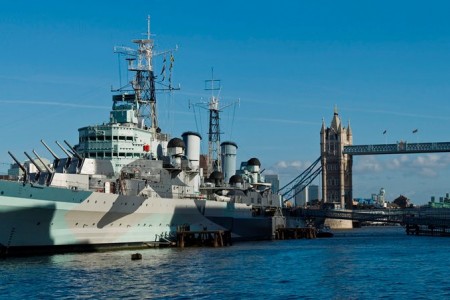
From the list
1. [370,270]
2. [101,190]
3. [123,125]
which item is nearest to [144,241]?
[101,190]

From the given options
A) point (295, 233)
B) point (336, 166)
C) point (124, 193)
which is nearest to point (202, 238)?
point (124, 193)

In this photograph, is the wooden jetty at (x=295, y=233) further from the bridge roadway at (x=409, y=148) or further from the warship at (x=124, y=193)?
the bridge roadway at (x=409, y=148)

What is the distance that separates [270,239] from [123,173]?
95.5 feet

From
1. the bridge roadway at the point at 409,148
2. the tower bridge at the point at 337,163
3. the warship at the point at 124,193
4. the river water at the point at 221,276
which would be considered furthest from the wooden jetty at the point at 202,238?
the tower bridge at the point at 337,163

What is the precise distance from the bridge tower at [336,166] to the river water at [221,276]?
129996 millimetres

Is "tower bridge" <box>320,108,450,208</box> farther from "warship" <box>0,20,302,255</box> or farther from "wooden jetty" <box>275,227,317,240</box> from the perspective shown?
"warship" <box>0,20,302,255</box>

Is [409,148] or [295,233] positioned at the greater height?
[409,148]

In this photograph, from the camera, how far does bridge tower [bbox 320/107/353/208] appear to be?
175500 millimetres

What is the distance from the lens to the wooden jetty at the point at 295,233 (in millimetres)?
77938

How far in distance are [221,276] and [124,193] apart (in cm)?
1639

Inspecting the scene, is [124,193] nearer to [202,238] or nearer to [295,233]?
[202,238]

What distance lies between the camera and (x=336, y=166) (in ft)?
579

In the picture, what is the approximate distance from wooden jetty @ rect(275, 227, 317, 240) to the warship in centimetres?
153

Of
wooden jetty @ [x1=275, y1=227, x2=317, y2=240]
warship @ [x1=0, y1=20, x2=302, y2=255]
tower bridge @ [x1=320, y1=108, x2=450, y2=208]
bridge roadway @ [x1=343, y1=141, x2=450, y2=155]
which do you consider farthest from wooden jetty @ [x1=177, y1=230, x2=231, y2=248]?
tower bridge @ [x1=320, y1=108, x2=450, y2=208]
